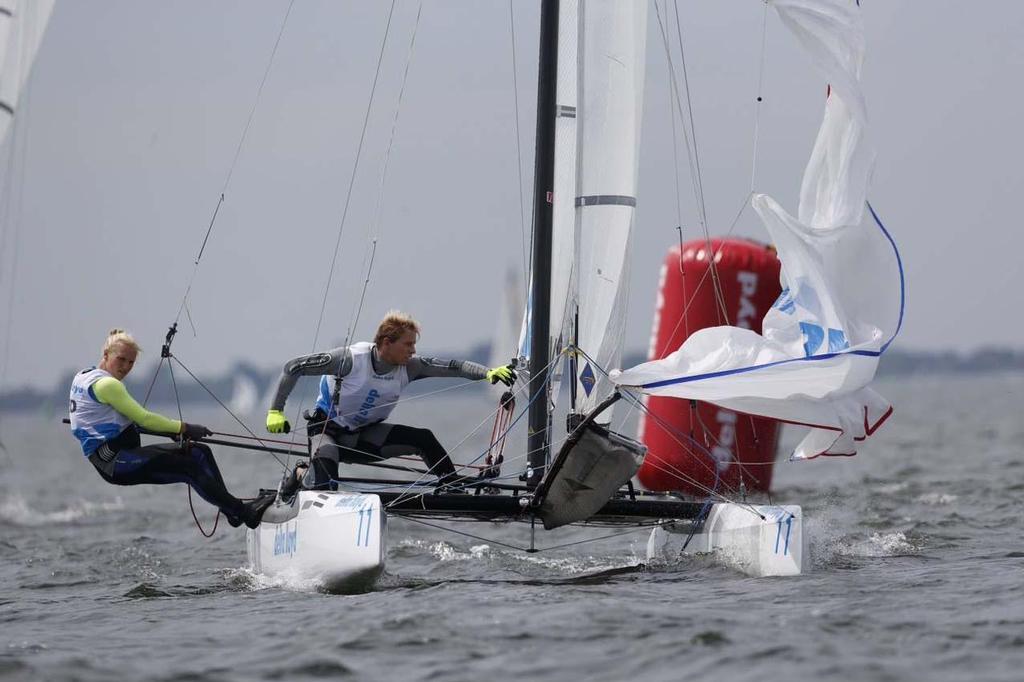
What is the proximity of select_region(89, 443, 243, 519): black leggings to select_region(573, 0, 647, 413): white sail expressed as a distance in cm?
183

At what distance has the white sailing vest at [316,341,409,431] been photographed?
6.75 metres

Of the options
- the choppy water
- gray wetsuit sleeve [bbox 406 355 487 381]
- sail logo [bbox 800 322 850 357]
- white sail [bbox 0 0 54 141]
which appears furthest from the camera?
gray wetsuit sleeve [bbox 406 355 487 381]

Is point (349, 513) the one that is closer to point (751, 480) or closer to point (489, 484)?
point (489, 484)

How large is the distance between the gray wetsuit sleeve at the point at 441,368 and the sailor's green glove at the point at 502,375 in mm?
43

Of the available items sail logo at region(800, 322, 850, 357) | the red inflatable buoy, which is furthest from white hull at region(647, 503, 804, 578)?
the red inflatable buoy

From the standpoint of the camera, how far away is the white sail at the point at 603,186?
7070mm

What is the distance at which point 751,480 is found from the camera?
10.0 m

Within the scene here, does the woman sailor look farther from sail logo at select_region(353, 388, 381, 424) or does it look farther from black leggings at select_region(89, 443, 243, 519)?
sail logo at select_region(353, 388, 381, 424)

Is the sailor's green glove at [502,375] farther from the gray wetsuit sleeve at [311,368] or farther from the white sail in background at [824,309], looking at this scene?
the white sail in background at [824,309]

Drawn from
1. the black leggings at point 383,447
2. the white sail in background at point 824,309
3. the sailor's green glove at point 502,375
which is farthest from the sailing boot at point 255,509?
the white sail in background at point 824,309

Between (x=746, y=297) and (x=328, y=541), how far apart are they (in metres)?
4.50

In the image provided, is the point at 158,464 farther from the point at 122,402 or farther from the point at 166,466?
the point at 122,402

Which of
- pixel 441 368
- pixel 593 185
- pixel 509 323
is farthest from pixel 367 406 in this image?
pixel 509 323

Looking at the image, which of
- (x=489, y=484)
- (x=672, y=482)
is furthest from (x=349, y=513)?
(x=672, y=482)
